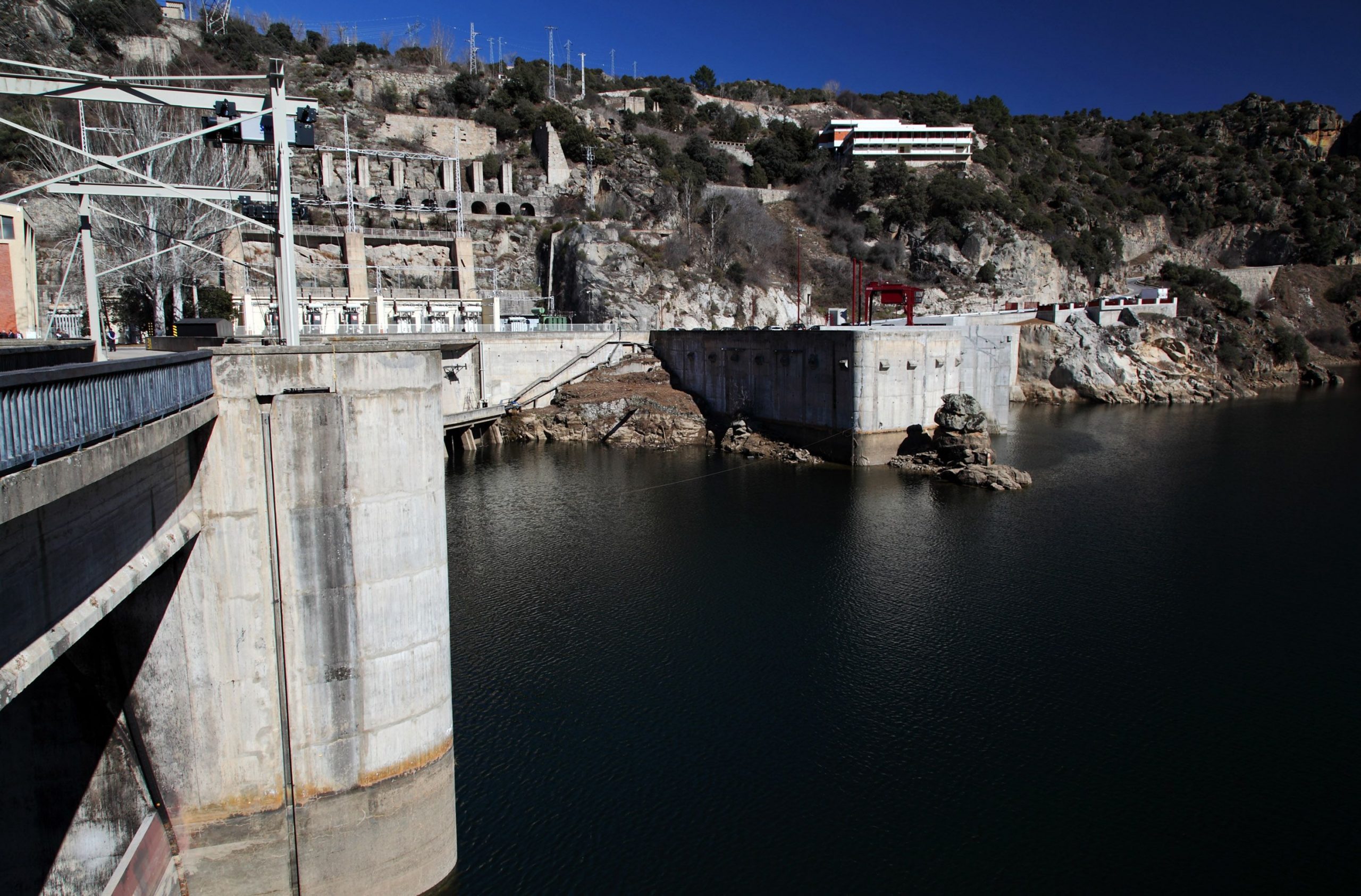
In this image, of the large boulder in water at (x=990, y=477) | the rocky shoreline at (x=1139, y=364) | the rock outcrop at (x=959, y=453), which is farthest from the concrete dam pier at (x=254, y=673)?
the rocky shoreline at (x=1139, y=364)

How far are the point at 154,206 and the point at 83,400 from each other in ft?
114

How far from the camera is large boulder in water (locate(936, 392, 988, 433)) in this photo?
37219 millimetres

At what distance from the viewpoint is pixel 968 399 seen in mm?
38156

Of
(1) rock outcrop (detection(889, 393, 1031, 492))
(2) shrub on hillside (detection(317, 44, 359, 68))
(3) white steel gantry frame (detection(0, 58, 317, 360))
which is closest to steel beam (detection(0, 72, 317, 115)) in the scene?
(3) white steel gantry frame (detection(0, 58, 317, 360))

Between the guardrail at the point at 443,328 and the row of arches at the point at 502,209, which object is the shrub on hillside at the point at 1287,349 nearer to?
the guardrail at the point at 443,328

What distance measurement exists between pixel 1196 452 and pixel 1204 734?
3073cm

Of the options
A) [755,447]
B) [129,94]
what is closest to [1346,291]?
[755,447]

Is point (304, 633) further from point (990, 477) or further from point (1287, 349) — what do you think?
point (1287, 349)

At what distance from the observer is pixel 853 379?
38.3m

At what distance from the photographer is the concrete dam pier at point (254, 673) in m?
10.5

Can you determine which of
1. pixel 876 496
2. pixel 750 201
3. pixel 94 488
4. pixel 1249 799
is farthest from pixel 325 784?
pixel 750 201

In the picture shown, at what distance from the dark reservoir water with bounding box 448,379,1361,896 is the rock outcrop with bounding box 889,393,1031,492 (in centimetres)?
242

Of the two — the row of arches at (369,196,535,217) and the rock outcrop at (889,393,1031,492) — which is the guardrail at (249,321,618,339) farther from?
the rock outcrop at (889,393,1031,492)

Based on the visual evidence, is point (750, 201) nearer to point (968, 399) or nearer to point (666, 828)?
point (968, 399)
